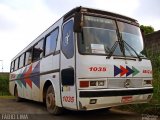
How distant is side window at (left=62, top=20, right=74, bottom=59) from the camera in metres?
7.31

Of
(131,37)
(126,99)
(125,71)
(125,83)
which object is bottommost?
(126,99)

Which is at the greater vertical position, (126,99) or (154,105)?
(126,99)

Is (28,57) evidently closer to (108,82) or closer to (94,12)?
(94,12)

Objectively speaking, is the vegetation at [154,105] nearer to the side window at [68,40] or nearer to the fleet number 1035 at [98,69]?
the fleet number 1035 at [98,69]

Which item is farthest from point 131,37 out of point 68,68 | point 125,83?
point 68,68

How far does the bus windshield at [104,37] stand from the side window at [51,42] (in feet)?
5.67

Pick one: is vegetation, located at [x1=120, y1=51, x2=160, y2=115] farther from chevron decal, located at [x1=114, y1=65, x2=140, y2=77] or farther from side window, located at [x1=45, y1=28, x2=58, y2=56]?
side window, located at [x1=45, y1=28, x2=58, y2=56]

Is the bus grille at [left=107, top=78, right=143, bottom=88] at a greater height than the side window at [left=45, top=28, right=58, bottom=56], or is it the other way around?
the side window at [left=45, top=28, right=58, bottom=56]

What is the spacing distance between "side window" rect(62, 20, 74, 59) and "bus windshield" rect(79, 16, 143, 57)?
393 mm

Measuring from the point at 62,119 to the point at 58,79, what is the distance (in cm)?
106

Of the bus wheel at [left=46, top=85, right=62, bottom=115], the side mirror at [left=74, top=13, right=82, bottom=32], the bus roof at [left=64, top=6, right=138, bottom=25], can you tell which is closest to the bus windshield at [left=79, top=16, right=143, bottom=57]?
the bus roof at [left=64, top=6, right=138, bottom=25]

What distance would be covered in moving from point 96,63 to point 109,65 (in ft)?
1.16

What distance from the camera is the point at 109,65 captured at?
6988 mm

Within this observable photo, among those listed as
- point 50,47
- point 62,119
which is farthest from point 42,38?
point 62,119
